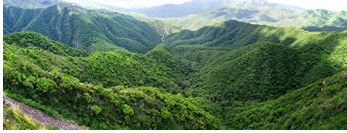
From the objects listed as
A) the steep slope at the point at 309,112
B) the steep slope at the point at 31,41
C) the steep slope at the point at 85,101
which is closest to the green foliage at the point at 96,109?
the steep slope at the point at 85,101

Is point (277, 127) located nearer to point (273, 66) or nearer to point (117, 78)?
point (117, 78)

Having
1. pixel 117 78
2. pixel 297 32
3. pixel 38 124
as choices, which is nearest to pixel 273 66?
pixel 117 78

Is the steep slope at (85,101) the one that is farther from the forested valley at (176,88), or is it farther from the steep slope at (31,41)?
the steep slope at (31,41)

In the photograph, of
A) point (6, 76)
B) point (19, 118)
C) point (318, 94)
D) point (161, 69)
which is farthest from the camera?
point (161, 69)

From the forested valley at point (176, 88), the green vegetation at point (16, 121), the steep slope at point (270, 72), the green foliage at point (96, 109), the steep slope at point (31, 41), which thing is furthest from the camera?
the steep slope at point (270, 72)

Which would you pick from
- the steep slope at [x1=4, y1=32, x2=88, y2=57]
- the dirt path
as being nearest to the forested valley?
the steep slope at [x1=4, y1=32, x2=88, y2=57]

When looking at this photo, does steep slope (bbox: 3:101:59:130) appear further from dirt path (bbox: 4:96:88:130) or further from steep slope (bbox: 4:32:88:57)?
steep slope (bbox: 4:32:88:57)

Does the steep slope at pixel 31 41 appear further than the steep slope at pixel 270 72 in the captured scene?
No

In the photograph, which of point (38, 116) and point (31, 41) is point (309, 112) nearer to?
point (38, 116)
